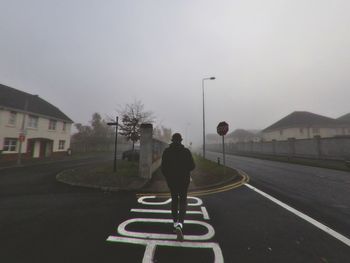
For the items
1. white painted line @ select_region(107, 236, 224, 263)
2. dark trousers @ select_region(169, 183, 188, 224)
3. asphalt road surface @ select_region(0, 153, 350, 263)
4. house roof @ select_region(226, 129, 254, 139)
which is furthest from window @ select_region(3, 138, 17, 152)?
house roof @ select_region(226, 129, 254, 139)

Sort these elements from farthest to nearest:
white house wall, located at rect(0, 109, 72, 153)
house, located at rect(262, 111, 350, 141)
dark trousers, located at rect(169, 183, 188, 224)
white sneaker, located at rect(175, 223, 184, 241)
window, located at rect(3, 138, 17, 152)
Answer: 1. house, located at rect(262, 111, 350, 141)
2. window, located at rect(3, 138, 17, 152)
3. white house wall, located at rect(0, 109, 72, 153)
4. dark trousers, located at rect(169, 183, 188, 224)
5. white sneaker, located at rect(175, 223, 184, 241)

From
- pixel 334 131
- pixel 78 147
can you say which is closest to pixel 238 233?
pixel 78 147

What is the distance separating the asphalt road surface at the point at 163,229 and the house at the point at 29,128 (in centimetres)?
1674

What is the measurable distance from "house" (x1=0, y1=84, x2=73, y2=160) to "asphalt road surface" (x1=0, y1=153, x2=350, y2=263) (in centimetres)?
1674

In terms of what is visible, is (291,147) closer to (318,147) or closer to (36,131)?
(318,147)

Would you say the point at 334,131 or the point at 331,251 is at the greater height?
the point at 334,131

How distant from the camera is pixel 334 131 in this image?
44.4m

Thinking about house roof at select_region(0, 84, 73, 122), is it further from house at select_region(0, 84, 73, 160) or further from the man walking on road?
the man walking on road

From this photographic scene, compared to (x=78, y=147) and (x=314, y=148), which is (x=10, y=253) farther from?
(x=78, y=147)

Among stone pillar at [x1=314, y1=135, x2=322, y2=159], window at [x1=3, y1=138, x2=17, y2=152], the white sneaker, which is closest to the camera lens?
the white sneaker

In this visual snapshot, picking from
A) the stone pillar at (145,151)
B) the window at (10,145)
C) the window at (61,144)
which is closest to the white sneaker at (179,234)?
the stone pillar at (145,151)

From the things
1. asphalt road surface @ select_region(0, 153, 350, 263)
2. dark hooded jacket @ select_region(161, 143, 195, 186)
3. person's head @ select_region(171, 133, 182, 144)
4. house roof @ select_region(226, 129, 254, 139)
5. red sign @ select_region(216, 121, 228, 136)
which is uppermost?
house roof @ select_region(226, 129, 254, 139)

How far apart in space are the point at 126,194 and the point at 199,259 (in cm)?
459

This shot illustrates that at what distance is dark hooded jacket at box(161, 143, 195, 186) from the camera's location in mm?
3764
